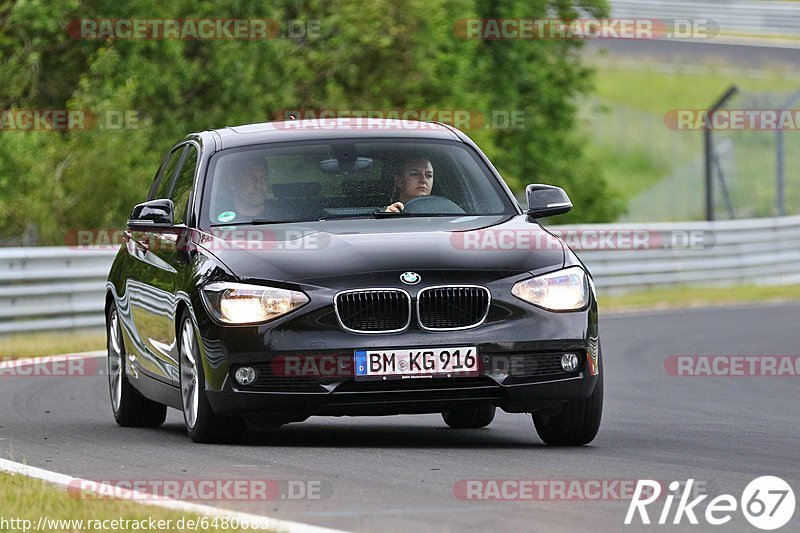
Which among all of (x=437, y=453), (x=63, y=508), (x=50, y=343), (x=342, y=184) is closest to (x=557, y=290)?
(x=437, y=453)

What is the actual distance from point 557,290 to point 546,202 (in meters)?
1.18

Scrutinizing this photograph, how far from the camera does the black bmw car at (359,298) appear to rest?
28.1ft

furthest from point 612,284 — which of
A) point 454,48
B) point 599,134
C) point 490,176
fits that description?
point 599,134

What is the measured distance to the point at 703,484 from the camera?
7.46 metres

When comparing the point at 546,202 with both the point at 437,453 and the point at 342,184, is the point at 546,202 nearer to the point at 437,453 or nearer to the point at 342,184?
the point at 342,184

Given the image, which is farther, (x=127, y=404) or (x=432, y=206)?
(x=127, y=404)

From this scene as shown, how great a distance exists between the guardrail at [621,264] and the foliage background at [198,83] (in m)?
3.86

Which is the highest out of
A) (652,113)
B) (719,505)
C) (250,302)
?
(250,302)

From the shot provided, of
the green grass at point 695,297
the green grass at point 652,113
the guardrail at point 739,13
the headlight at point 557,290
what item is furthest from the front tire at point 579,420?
the guardrail at point 739,13

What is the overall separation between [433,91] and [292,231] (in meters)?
26.9

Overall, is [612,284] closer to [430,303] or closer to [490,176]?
[490,176]

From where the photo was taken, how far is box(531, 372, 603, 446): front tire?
909 centimetres

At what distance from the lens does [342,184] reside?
984 centimetres

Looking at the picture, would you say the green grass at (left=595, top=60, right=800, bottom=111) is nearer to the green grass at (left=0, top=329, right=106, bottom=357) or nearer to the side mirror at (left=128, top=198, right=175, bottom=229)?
the green grass at (left=0, top=329, right=106, bottom=357)
